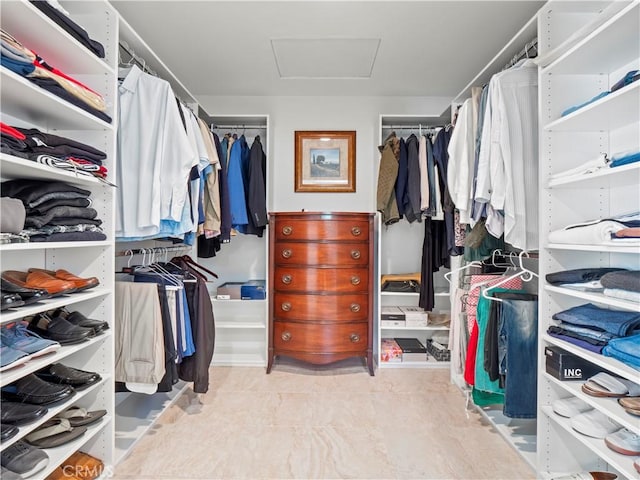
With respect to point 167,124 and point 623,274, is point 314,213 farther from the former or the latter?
point 623,274

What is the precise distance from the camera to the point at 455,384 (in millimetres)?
2547

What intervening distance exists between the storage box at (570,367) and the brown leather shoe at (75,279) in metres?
1.98

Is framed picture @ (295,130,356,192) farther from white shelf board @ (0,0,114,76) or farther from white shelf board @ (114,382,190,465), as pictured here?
white shelf board @ (114,382,190,465)

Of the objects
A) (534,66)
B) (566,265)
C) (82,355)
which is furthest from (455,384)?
(82,355)

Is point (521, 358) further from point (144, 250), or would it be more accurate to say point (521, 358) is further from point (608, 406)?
point (144, 250)

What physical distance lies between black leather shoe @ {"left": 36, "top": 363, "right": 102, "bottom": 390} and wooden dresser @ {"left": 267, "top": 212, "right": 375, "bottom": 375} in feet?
4.61

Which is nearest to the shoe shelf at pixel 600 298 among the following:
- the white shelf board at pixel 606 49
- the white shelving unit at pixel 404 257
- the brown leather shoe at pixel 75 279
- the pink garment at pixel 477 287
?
the pink garment at pixel 477 287

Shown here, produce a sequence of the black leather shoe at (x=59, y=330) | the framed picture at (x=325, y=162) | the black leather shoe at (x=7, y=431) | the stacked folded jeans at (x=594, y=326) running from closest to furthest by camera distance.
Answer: the black leather shoe at (x=7, y=431), the stacked folded jeans at (x=594, y=326), the black leather shoe at (x=59, y=330), the framed picture at (x=325, y=162)

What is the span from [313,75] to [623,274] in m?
2.33

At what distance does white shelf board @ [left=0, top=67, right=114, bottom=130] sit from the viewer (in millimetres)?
1138

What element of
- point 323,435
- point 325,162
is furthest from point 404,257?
point 323,435

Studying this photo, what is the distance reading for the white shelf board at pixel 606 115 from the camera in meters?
1.20

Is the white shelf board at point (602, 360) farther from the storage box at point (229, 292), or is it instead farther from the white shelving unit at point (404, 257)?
the storage box at point (229, 292)

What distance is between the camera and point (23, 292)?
1167mm
